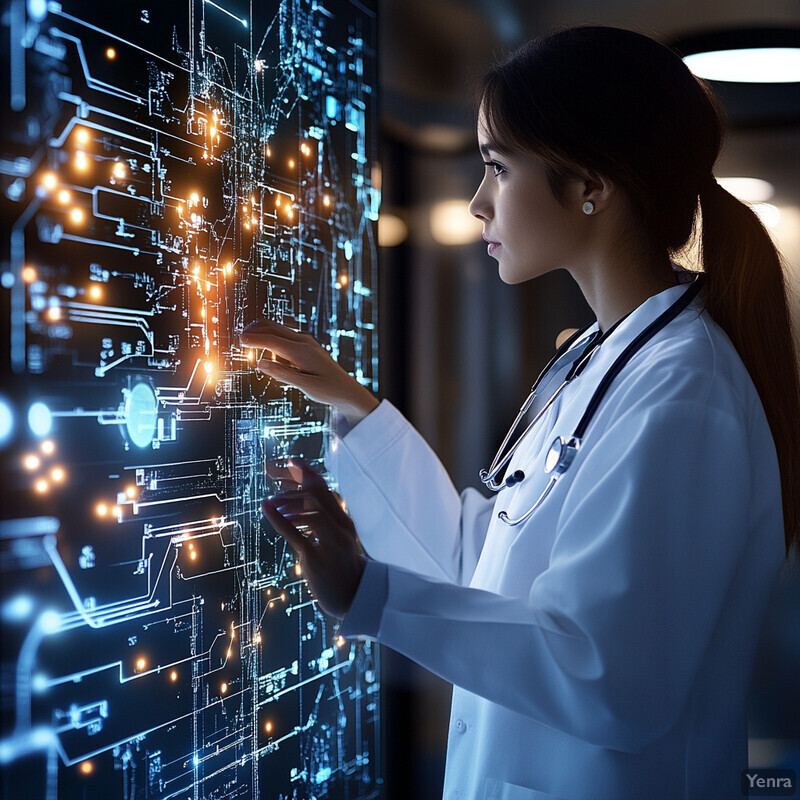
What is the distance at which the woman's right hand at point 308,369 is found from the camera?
3.64 ft

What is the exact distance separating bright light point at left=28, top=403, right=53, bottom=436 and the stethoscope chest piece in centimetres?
51

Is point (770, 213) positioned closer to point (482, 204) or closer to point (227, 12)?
point (482, 204)

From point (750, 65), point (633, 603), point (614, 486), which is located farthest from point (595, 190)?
point (750, 65)

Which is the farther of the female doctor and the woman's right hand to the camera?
the woman's right hand

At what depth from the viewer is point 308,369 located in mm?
1188

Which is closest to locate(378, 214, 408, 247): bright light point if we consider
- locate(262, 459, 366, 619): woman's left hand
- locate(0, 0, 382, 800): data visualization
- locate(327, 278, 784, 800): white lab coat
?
locate(0, 0, 382, 800): data visualization

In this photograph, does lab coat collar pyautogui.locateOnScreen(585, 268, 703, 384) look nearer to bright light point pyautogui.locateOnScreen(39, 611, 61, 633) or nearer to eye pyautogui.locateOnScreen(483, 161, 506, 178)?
eye pyautogui.locateOnScreen(483, 161, 506, 178)

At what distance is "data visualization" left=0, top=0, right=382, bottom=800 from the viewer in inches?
28.4

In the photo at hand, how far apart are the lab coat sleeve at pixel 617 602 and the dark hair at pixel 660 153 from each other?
7.4 inches

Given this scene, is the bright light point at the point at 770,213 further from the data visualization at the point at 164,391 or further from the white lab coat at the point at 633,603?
the white lab coat at the point at 633,603

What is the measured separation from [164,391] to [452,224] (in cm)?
129

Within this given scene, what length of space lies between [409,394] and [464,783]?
47.1 inches

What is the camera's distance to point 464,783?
965 millimetres

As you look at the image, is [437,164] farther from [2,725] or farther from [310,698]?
[2,725]
